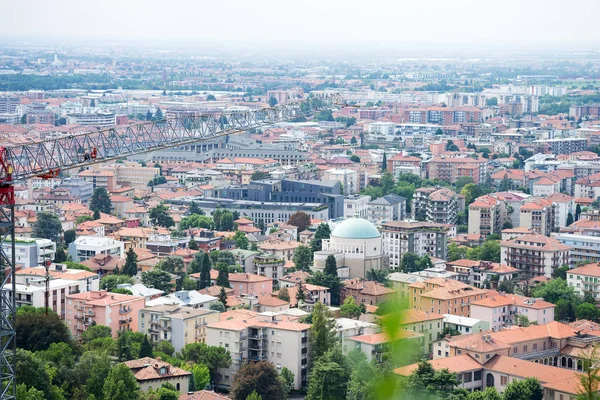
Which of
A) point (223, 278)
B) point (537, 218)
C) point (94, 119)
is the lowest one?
point (94, 119)

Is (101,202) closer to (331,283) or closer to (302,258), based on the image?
(302,258)

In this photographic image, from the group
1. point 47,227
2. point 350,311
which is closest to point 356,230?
point 350,311

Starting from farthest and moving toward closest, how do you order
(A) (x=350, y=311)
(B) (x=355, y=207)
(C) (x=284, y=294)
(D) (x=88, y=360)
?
(B) (x=355, y=207)
(C) (x=284, y=294)
(A) (x=350, y=311)
(D) (x=88, y=360)

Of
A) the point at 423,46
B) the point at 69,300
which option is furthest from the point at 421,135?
the point at 423,46

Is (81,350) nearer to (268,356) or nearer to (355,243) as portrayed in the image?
(268,356)

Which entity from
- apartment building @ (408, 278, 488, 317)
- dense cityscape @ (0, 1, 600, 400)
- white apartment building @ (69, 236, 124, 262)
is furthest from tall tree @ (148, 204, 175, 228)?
apartment building @ (408, 278, 488, 317)

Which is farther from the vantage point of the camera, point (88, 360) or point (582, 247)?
point (582, 247)
